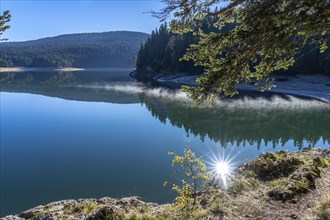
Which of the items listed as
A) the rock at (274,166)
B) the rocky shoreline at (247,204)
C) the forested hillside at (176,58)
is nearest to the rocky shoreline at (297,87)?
the forested hillside at (176,58)

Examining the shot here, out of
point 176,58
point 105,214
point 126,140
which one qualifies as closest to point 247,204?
point 105,214

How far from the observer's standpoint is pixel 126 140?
1192 inches

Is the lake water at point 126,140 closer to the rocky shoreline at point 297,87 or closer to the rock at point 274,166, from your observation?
the rock at point 274,166

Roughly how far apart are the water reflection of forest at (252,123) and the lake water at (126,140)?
0.11 m

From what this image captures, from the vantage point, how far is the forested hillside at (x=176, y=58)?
79062mm

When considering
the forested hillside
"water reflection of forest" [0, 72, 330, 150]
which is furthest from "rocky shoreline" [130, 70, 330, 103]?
"water reflection of forest" [0, 72, 330, 150]

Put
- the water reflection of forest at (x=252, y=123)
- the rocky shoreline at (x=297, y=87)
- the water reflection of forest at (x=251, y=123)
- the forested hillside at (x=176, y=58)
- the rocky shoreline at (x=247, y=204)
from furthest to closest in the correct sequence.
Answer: the forested hillside at (x=176, y=58) → the rocky shoreline at (x=297, y=87) → the water reflection of forest at (x=251, y=123) → the water reflection of forest at (x=252, y=123) → the rocky shoreline at (x=247, y=204)

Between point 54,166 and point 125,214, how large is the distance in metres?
16.2

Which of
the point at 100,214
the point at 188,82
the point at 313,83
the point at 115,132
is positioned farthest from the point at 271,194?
the point at 188,82

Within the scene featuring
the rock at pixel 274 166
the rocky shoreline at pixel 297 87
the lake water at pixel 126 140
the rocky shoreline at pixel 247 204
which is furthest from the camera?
the rocky shoreline at pixel 297 87

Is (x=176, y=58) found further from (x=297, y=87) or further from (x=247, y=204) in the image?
(x=247, y=204)

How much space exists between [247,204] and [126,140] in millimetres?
21960

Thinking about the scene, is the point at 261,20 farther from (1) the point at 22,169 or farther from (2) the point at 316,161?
(1) the point at 22,169

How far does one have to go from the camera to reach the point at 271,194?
1008 cm
